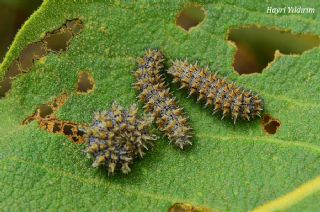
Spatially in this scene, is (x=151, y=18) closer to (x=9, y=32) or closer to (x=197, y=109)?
(x=197, y=109)

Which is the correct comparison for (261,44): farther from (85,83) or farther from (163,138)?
(85,83)

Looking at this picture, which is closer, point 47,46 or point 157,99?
point 47,46

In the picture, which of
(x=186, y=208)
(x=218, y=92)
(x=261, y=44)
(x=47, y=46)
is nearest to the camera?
(x=186, y=208)

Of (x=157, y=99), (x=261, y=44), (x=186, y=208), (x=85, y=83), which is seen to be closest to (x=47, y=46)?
(x=85, y=83)

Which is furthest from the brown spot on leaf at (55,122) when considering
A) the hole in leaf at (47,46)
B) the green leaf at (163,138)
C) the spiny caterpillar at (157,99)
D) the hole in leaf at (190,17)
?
the hole in leaf at (190,17)

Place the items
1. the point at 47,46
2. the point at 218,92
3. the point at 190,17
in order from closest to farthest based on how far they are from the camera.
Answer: the point at 47,46 < the point at 218,92 < the point at 190,17

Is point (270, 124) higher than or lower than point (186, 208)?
higher

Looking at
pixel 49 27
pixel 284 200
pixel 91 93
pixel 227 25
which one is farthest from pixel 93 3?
pixel 284 200
